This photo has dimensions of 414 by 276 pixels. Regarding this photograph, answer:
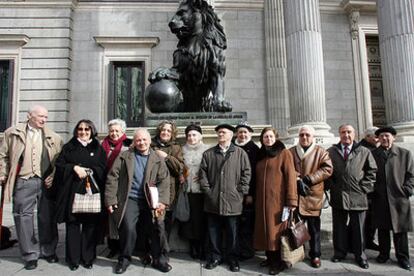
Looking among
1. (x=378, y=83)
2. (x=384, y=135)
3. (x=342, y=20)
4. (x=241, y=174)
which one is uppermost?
(x=342, y=20)

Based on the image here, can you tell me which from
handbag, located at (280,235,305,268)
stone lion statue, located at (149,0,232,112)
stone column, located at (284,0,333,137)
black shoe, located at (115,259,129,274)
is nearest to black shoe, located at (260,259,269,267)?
handbag, located at (280,235,305,268)

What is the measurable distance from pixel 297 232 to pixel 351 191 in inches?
43.1

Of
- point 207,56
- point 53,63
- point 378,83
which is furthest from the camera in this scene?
point 378,83

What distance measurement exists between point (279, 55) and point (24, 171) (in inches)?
535

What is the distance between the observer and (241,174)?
5.15 m

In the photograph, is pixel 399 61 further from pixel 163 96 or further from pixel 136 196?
pixel 136 196

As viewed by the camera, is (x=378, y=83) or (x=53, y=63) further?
(x=378, y=83)

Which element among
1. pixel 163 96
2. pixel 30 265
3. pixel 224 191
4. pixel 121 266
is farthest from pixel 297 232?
pixel 163 96

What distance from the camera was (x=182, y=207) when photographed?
525 centimetres

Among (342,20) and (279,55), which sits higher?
(342,20)

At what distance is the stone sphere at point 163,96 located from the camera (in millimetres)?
7168

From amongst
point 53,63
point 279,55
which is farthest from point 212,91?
point 53,63

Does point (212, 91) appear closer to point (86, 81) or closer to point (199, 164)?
point (199, 164)

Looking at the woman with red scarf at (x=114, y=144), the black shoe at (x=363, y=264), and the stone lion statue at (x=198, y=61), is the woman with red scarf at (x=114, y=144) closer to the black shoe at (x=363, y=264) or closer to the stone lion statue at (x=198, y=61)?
the stone lion statue at (x=198, y=61)
